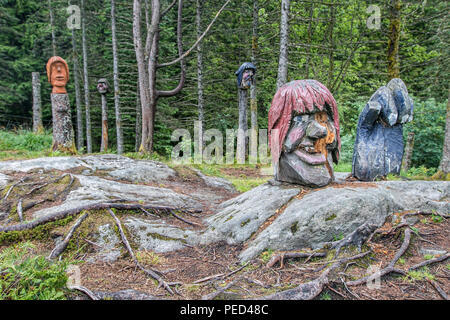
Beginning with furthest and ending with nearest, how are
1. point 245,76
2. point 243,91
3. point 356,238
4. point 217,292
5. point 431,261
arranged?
point 243,91 → point 245,76 → point 356,238 → point 431,261 → point 217,292

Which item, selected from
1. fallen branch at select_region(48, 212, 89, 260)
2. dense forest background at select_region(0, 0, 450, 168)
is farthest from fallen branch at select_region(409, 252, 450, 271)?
dense forest background at select_region(0, 0, 450, 168)

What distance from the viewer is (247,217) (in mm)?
4621

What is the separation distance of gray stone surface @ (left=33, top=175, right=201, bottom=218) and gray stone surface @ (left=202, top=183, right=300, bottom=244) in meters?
1.23

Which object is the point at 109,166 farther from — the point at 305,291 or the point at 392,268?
the point at 392,268

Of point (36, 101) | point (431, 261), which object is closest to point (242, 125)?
point (431, 261)

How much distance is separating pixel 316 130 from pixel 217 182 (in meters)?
4.58

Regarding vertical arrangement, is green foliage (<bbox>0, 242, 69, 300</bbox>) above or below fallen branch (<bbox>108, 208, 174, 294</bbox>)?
above

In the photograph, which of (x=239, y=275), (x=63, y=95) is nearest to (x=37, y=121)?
(x=63, y=95)

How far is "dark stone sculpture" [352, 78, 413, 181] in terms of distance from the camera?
5.75 meters

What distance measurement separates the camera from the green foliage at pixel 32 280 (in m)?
2.70

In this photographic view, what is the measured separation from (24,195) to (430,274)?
20.5 ft

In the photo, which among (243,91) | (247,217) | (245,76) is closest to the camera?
(247,217)

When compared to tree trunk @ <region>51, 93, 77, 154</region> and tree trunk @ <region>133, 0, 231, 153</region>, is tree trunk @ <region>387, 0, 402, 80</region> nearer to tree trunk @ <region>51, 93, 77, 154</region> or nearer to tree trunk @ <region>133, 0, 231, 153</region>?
tree trunk @ <region>133, 0, 231, 153</region>

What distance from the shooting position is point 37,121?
1677 centimetres
